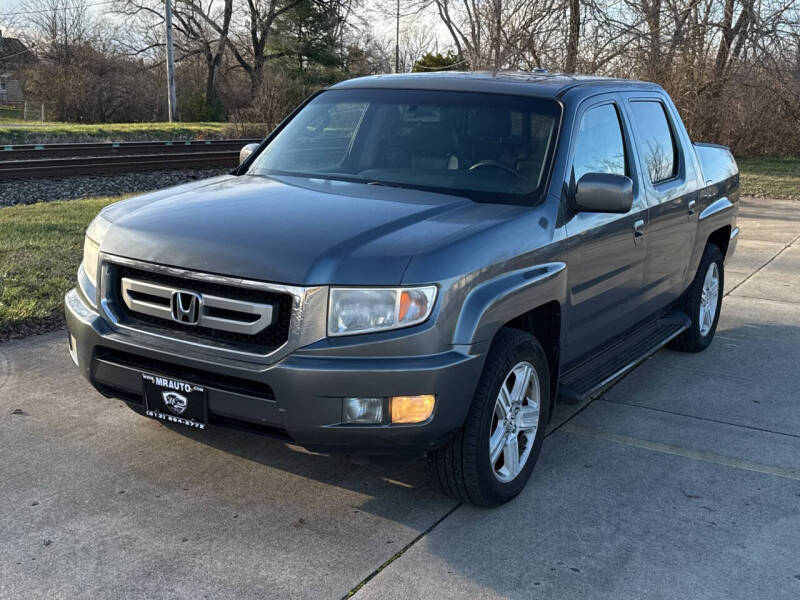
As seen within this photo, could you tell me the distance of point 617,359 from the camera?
5113 millimetres

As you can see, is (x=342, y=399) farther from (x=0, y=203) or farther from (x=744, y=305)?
(x=0, y=203)

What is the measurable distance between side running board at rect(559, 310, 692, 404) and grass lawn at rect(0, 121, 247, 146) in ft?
75.9

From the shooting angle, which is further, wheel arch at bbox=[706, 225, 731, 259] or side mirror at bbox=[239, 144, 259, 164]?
wheel arch at bbox=[706, 225, 731, 259]

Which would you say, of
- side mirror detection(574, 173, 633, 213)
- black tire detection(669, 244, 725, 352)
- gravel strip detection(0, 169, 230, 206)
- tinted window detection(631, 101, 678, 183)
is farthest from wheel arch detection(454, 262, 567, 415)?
gravel strip detection(0, 169, 230, 206)

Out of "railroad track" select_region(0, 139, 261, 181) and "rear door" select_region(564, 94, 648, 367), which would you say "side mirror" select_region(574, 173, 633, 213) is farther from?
"railroad track" select_region(0, 139, 261, 181)

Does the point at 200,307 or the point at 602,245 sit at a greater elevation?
the point at 602,245

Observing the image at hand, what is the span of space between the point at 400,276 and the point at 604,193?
136cm

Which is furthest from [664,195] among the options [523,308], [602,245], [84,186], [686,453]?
[84,186]

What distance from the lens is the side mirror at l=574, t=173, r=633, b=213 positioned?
4309 mm

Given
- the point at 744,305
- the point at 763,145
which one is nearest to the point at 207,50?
the point at 763,145

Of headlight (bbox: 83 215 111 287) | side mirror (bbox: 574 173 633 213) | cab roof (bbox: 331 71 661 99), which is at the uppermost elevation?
cab roof (bbox: 331 71 661 99)

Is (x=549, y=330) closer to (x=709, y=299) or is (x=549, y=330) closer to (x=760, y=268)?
(x=709, y=299)

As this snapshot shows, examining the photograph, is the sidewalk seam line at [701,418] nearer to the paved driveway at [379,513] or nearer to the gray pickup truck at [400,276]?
the paved driveway at [379,513]

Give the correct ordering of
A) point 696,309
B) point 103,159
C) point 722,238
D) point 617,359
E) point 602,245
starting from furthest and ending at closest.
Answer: point 103,159 → point 722,238 → point 696,309 → point 617,359 → point 602,245
